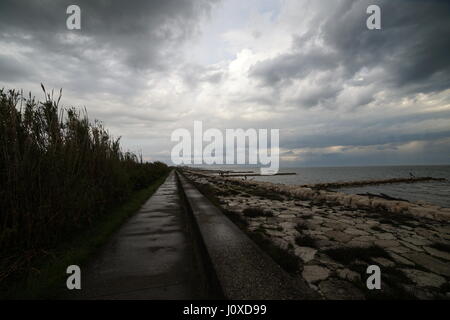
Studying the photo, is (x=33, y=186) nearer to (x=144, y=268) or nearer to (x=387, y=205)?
(x=144, y=268)

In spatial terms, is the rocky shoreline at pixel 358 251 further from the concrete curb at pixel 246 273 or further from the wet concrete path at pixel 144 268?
the wet concrete path at pixel 144 268

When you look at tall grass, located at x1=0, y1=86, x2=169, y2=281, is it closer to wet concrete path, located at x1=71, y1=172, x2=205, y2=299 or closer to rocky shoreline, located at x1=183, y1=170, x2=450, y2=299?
wet concrete path, located at x1=71, y1=172, x2=205, y2=299

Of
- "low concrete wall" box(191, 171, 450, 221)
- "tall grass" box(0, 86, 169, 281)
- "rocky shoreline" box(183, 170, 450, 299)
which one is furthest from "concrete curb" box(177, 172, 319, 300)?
"low concrete wall" box(191, 171, 450, 221)

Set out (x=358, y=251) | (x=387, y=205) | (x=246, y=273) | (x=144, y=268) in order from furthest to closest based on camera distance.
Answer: (x=387, y=205)
(x=358, y=251)
(x=144, y=268)
(x=246, y=273)

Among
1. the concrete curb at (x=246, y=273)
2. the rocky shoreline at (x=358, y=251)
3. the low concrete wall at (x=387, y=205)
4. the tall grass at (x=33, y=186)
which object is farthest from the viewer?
the low concrete wall at (x=387, y=205)

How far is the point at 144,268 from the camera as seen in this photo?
8.90 feet

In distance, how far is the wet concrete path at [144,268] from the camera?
219cm

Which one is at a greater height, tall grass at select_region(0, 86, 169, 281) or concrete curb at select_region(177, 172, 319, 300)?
tall grass at select_region(0, 86, 169, 281)

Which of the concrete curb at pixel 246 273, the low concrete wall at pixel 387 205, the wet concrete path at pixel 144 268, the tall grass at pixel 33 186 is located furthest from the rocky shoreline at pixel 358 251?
the tall grass at pixel 33 186

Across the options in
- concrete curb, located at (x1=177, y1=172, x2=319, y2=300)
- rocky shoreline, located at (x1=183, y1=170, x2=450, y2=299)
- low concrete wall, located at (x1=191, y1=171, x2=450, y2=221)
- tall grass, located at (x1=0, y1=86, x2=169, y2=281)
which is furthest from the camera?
low concrete wall, located at (x1=191, y1=171, x2=450, y2=221)

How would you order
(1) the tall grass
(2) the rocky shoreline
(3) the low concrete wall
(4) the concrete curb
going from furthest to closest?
1. (3) the low concrete wall
2. (1) the tall grass
3. (2) the rocky shoreline
4. (4) the concrete curb

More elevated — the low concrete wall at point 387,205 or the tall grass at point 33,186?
the tall grass at point 33,186

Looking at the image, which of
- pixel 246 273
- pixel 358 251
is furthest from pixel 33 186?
pixel 358 251

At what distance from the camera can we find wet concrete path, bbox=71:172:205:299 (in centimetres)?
219
